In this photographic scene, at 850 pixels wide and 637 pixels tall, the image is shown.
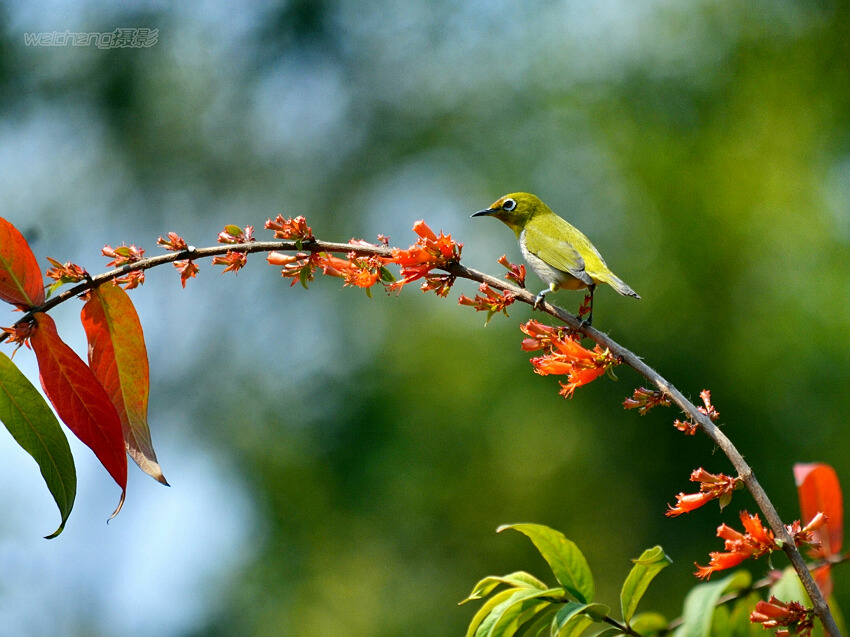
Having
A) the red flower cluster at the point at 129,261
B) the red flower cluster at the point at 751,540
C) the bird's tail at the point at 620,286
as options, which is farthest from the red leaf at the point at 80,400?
the bird's tail at the point at 620,286

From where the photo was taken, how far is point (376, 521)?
15.9 meters

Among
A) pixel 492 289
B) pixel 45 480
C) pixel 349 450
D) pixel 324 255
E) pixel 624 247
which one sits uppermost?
pixel 624 247

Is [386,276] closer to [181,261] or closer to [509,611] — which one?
[181,261]

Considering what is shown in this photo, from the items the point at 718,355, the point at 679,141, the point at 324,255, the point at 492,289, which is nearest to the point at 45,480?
the point at 324,255

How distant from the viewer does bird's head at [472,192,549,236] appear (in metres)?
3.18

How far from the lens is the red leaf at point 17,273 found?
148 centimetres

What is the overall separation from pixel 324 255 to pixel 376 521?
48.7 feet

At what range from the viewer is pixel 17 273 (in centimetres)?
150

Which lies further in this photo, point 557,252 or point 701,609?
point 557,252

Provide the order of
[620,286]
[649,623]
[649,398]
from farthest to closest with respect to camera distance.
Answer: [620,286] → [649,623] → [649,398]

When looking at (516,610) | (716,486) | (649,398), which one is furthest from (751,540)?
(516,610)

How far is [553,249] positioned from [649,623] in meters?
1.24

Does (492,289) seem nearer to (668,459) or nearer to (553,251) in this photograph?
(553,251)

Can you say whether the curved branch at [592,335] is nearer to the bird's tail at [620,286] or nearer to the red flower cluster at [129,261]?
the red flower cluster at [129,261]
